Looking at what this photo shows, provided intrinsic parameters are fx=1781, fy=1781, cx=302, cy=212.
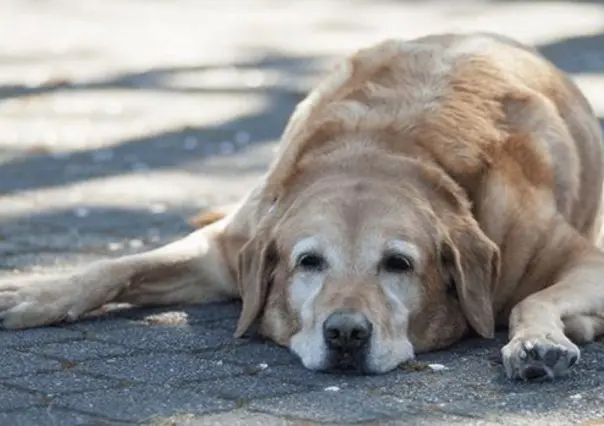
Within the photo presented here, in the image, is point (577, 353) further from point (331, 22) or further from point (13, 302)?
point (331, 22)

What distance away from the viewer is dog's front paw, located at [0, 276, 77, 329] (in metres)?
5.34

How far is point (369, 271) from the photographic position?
4902 mm

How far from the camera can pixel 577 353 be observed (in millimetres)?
4695

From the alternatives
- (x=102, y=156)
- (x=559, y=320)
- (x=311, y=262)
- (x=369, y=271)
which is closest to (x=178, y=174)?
(x=102, y=156)

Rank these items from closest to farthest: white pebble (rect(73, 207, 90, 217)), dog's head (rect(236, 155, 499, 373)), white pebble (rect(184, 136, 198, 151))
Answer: dog's head (rect(236, 155, 499, 373))
white pebble (rect(73, 207, 90, 217))
white pebble (rect(184, 136, 198, 151))

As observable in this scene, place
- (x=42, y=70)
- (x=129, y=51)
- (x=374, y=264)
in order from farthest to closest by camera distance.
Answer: (x=129, y=51)
(x=42, y=70)
(x=374, y=264)

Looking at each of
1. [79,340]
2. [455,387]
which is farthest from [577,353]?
[79,340]

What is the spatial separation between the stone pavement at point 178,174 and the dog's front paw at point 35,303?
0.28ft

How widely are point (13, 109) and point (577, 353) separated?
5.99 meters

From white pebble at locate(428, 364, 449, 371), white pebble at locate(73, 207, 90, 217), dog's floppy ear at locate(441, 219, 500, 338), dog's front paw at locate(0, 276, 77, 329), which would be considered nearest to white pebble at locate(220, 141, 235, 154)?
white pebble at locate(73, 207, 90, 217)

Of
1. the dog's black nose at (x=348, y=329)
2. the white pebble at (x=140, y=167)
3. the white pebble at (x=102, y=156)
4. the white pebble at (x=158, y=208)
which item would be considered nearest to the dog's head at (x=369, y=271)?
the dog's black nose at (x=348, y=329)

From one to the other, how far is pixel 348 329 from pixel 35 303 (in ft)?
3.81

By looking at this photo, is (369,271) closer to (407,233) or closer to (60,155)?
(407,233)

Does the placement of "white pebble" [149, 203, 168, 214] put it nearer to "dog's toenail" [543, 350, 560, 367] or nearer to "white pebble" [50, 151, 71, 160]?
"white pebble" [50, 151, 71, 160]
